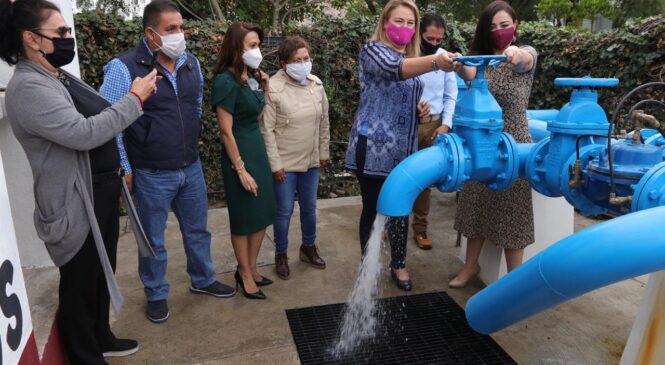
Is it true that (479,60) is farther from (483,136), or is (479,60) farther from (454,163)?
(454,163)

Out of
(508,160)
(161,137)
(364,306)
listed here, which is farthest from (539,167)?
(161,137)

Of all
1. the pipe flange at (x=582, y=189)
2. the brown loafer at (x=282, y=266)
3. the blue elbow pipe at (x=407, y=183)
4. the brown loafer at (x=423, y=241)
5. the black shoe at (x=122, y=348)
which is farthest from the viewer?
the brown loafer at (x=423, y=241)

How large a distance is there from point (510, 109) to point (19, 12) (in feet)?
8.66

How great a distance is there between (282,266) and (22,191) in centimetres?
181

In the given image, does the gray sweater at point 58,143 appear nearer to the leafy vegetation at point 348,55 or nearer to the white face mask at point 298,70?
the white face mask at point 298,70

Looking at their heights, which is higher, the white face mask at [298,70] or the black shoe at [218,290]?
the white face mask at [298,70]

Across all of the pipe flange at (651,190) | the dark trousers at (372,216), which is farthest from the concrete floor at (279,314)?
the pipe flange at (651,190)

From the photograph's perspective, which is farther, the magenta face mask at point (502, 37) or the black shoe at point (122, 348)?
the magenta face mask at point (502, 37)

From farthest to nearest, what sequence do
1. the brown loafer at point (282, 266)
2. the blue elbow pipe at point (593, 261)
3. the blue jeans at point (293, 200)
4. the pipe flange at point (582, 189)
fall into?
the brown loafer at point (282, 266)
the blue jeans at point (293, 200)
the pipe flange at point (582, 189)
the blue elbow pipe at point (593, 261)

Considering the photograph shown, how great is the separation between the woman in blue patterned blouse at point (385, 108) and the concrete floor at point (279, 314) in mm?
625

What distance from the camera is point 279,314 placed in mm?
3330

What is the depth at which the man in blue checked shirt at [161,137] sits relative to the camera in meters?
2.86

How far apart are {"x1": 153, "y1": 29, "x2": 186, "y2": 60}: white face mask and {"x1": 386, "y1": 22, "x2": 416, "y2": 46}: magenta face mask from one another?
1198 mm

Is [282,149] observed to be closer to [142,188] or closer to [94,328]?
[142,188]
